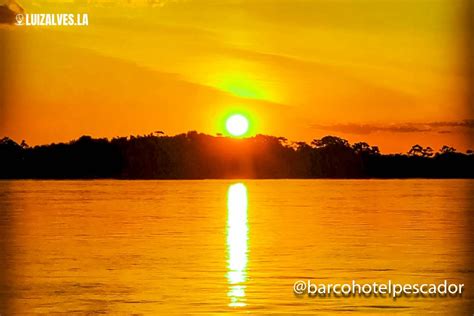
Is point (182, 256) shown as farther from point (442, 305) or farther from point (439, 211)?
point (439, 211)

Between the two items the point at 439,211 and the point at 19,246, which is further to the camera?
the point at 439,211

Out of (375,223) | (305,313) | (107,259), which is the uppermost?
(375,223)

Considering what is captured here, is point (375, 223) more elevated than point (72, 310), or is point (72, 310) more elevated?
point (375, 223)

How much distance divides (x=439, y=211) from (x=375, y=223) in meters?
15.7

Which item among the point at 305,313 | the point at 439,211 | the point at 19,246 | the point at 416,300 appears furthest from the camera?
the point at 439,211

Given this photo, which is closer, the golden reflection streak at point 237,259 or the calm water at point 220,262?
the calm water at point 220,262

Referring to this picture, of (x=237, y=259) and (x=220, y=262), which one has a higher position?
(x=237, y=259)

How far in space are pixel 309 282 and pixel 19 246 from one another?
16805 millimetres

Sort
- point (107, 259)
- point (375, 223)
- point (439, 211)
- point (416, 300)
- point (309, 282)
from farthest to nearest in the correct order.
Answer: point (439, 211)
point (375, 223)
point (107, 259)
point (309, 282)
point (416, 300)

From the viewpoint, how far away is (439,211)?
73.3m

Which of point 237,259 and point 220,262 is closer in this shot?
point 220,262

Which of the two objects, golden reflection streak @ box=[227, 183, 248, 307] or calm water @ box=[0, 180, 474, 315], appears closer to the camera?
calm water @ box=[0, 180, 474, 315]

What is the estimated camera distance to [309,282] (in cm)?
3067

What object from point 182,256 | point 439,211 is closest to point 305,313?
point 182,256
